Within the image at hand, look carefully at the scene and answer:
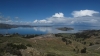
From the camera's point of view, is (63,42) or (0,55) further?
(63,42)

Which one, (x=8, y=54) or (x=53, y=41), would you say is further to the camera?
(x=53, y=41)

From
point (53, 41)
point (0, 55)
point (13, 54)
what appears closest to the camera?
point (0, 55)

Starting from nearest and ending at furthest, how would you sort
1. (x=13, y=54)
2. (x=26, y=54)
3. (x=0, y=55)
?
Answer: 1. (x=0, y=55)
2. (x=13, y=54)
3. (x=26, y=54)

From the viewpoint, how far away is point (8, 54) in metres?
20.8

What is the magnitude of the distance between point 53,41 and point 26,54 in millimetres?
49603

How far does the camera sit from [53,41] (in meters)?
75.5

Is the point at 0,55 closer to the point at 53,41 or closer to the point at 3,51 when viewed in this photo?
the point at 3,51

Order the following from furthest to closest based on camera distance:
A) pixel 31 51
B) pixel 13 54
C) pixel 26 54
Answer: pixel 31 51, pixel 26 54, pixel 13 54

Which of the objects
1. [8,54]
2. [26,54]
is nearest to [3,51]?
[8,54]

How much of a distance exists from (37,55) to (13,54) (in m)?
8.72

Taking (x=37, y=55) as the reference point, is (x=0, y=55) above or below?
above

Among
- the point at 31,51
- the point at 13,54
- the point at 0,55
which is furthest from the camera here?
the point at 31,51

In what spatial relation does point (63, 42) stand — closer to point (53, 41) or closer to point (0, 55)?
point (53, 41)

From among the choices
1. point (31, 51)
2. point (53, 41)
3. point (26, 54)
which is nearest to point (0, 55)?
point (26, 54)
